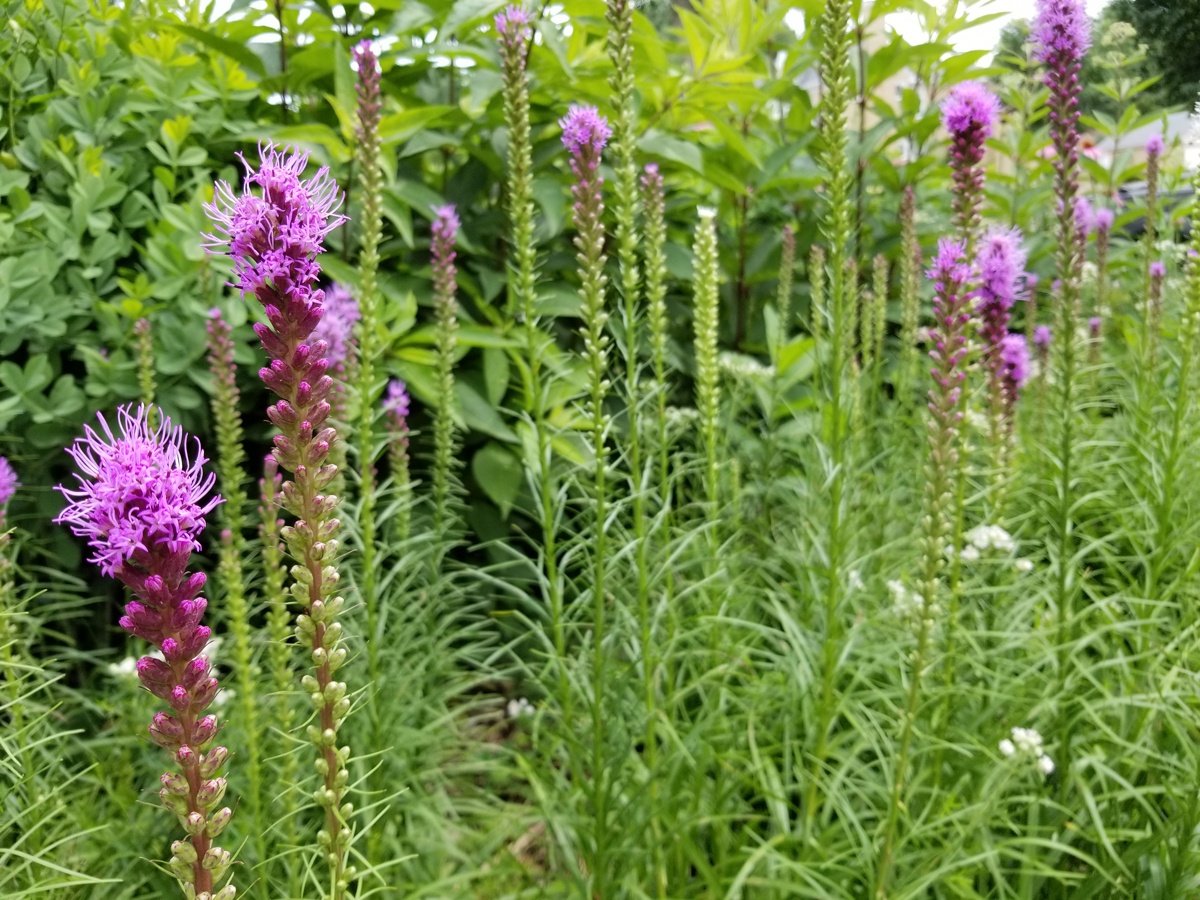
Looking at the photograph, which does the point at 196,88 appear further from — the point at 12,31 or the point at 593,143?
the point at 593,143

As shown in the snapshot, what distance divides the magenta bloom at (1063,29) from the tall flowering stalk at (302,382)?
7.33ft

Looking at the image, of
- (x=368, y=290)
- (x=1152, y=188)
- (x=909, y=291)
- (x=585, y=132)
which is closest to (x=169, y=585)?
(x=368, y=290)

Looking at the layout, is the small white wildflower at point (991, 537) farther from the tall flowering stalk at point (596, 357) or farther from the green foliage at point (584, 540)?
the tall flowering stalk at point (596, 357)

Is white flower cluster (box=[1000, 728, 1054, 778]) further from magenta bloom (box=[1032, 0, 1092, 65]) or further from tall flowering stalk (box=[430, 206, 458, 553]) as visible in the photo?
magenta bloom (box=[1032, 0, 1092, 65])

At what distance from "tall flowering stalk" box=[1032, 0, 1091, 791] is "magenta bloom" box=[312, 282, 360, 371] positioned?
78.4 inches

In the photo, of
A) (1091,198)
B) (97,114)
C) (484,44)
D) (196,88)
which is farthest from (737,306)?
(97,114)

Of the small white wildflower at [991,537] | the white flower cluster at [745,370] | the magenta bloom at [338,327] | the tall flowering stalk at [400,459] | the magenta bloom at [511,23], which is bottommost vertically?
the small white wildflower at [991,537]

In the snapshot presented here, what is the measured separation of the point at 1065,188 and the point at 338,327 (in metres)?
2.11

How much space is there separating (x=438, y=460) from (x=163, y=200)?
1.37 metres

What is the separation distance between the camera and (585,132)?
2.23 m

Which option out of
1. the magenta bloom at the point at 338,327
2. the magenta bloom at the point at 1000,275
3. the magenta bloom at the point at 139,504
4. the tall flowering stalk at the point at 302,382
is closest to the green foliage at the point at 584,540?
the magenta bloom at the point at 338,327

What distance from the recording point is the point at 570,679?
7.06ft

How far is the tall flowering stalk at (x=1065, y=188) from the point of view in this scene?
7.47 ft

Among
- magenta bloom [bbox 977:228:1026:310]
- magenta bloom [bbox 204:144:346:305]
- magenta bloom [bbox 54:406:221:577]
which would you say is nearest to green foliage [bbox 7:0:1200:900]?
magenta bloom [bbox 977:228:1026:310]
